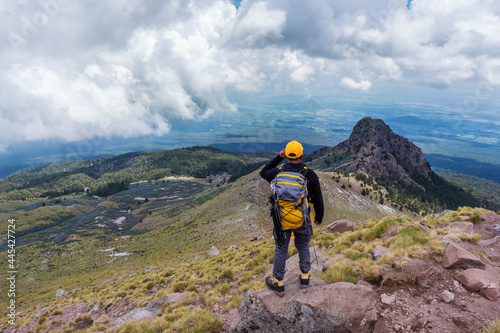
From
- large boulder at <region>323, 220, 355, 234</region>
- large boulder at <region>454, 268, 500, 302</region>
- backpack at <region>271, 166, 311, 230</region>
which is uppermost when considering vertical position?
backpack at <region>271, 166, 311, 230</region>

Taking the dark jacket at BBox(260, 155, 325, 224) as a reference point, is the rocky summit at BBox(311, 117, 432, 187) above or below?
below

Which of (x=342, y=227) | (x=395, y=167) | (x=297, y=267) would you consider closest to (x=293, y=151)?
(x=297, y=267)

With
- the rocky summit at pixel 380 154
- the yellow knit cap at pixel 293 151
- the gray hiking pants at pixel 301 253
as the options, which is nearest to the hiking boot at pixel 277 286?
the gray hiking pants at pixel 301 253

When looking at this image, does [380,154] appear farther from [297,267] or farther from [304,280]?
[304,280]

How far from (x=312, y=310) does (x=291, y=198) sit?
3.10m

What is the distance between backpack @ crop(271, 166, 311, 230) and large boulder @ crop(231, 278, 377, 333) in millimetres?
2059

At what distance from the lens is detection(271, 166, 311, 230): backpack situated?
6512 mm

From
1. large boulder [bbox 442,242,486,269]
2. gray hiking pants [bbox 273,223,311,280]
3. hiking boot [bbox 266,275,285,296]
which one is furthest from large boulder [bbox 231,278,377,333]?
large boulder [bbox 442,242,486,269]

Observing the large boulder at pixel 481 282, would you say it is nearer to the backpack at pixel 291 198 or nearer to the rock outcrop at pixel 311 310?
the rock outcrop at pixel 311 310

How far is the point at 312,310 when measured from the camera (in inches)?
239

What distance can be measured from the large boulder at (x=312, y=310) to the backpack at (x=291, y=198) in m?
2.06

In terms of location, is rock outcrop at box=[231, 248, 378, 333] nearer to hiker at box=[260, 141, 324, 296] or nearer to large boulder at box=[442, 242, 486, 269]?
hiker at box=[260, 141, 324, 296]

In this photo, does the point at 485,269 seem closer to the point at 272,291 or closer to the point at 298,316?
the point at 298,316

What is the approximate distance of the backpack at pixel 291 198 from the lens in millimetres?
6512
